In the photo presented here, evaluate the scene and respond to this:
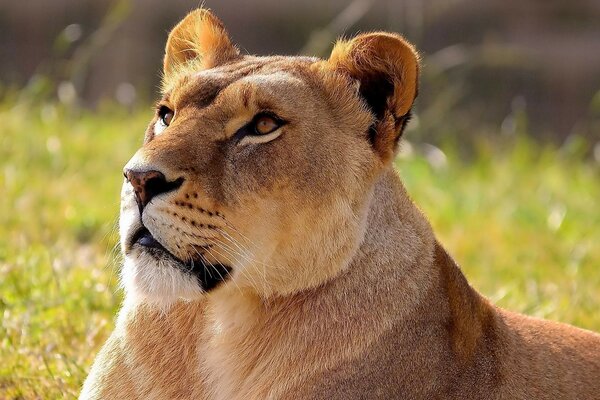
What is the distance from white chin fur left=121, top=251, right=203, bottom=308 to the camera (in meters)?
2.52

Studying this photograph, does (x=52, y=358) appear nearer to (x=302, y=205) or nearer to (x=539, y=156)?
(x=302, y=205)

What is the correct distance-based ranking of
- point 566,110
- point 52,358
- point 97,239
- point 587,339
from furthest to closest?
1. point 566,110
2. point 97,239
3. point 52,358
4. point 587,339

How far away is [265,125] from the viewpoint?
265 cm

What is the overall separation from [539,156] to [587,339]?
435 centimetres

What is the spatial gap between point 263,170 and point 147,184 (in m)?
0.27

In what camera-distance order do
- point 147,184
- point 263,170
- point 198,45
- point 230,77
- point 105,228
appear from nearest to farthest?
point 147,184, point 263,170, point 230,77, point 198,45, point 105,228

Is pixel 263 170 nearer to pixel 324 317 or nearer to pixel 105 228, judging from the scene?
pixel 324 317

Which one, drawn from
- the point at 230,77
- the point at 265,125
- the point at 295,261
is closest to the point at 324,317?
the point at 295,261

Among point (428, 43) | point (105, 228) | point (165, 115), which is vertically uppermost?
point (428, 43)

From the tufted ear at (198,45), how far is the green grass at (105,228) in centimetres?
49

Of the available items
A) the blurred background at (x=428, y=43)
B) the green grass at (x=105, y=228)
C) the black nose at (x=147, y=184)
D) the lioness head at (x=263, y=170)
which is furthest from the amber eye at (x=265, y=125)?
the blurred background at (x=428, y=43)

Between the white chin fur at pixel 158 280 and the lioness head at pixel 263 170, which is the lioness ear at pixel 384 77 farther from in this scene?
the white chin fur at pixel 158 280

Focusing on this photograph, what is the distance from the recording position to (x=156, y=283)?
2525 mm

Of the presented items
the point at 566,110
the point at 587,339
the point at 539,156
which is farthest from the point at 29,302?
the point at 566,110
